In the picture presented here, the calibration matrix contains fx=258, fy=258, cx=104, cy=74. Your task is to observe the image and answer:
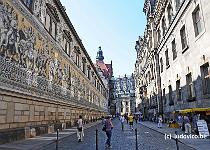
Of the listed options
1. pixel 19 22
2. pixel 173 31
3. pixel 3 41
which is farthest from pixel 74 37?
pixel 3 41

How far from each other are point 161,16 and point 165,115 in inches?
519

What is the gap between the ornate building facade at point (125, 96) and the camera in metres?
136

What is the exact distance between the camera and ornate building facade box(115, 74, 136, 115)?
136000 millimetres

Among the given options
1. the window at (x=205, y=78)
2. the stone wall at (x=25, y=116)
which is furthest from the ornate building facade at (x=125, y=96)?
the window at (x=205, y=78)

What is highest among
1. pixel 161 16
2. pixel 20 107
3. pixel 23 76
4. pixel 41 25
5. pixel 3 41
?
pixel 161 16

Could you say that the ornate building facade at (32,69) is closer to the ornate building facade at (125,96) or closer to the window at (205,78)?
the window at (205,78)

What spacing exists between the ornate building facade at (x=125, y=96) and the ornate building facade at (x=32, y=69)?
348 ft

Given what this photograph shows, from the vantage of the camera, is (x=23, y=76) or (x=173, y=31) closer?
(x=23, y=76)

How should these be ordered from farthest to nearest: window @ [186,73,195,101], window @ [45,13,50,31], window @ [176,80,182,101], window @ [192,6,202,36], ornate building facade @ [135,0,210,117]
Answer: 1. window @ [176,80,182,101]
2. window @ [186,73,195,101]
3. window @ [45,13,50,31]
4. window @ [192,6,202,36]
5. ornate building facade @ [135,0,210,117]

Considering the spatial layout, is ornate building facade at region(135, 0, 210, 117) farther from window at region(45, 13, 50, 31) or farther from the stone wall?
window at region(45, 13, 50, 31)

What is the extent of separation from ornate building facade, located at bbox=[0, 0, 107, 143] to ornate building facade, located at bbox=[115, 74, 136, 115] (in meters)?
106

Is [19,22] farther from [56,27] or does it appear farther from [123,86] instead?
[123,86]

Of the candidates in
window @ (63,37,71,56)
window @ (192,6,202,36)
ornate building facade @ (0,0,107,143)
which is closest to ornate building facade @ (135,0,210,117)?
window @ (192,6,202,36)

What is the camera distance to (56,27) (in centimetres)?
2314
